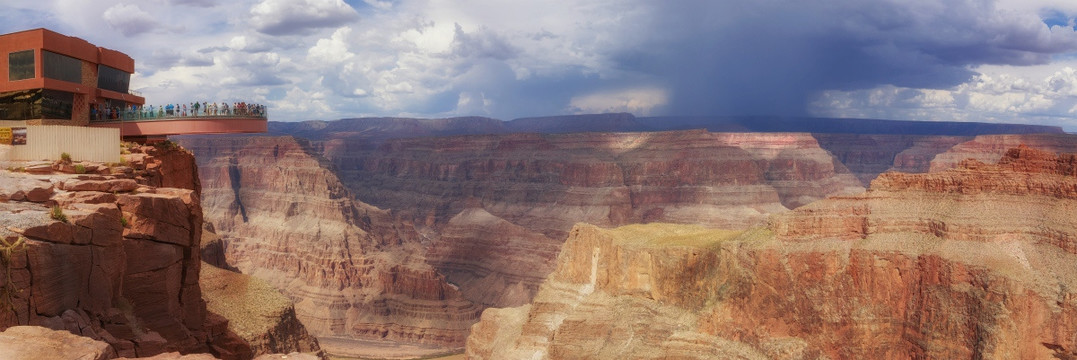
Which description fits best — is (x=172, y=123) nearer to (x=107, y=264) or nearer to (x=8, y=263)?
(x=107, y=264)

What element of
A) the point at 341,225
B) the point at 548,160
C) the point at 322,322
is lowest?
the point at 322,322

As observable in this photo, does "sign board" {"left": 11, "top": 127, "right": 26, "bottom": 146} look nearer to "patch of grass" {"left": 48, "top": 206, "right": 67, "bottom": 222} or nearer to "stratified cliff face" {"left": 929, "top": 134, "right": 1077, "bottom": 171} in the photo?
"patch of grass" {"left": 48, "top": 206, "right": 67, "bottom": 222}

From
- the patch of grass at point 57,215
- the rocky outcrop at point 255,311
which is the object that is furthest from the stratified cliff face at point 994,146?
the patch of grass at point 57,215

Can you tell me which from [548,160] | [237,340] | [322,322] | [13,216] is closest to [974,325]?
[237,340]

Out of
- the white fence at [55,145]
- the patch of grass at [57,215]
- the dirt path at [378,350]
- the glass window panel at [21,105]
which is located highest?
the glass window panel at [21,105]

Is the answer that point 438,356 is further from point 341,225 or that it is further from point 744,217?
point 744,217

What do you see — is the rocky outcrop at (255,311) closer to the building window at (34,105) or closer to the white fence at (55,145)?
the building window at (34,105)
